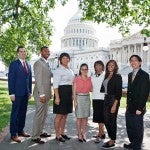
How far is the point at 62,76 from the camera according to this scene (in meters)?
9.75

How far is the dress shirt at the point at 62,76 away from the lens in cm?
971

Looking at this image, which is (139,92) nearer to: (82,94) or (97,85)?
(97,85)

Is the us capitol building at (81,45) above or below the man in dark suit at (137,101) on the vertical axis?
above

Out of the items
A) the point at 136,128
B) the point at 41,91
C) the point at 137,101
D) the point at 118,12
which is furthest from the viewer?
the point at 118,12

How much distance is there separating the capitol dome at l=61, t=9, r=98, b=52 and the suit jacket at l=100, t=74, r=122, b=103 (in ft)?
442

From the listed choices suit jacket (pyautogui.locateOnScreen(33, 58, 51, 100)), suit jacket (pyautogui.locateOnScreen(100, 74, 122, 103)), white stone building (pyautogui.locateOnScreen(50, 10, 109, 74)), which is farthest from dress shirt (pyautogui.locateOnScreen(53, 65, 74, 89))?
white stone building (pyautogui.locateOnScreen(50, 10, 109, 74))

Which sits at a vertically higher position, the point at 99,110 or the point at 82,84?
the point at 82,84

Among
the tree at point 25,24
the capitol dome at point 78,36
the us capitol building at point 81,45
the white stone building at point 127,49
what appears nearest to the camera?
the tree at point 25,24

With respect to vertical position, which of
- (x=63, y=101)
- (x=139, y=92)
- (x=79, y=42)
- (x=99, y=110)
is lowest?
(x=99, y=110)

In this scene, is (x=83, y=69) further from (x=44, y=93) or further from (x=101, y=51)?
Result: (x=101, y=51)

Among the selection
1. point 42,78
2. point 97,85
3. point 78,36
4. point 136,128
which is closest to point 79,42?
point 78,36

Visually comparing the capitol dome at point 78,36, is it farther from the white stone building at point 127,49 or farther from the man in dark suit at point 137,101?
the man in dark suit at point 137,101

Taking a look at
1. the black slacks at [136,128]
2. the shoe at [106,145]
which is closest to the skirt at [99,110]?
the shoe at [106,145]

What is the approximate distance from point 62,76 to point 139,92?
212 cm
